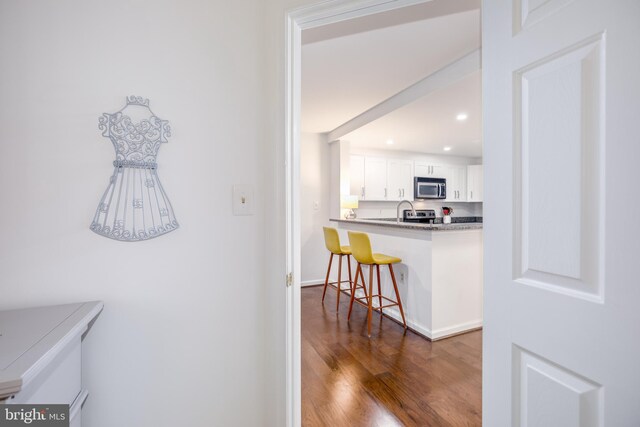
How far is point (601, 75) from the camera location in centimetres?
60

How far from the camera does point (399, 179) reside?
5133mm

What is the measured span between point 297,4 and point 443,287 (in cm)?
253

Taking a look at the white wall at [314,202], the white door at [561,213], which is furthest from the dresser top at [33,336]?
the white wall at [314,202]

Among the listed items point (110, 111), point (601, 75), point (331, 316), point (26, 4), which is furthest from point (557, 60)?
point (331, 316)

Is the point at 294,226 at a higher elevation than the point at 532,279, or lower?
higher

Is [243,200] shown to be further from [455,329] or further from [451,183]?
[451,183]

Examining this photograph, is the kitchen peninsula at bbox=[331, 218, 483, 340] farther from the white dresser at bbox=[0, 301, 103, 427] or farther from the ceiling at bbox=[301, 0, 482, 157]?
the white dresser at bbox=[0, 301, 103, 427]

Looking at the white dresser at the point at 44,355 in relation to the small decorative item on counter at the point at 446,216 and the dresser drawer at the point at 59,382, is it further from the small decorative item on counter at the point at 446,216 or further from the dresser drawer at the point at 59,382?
the small decorative item on counter at the point at 446,216

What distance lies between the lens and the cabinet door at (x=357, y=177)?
15.4ft

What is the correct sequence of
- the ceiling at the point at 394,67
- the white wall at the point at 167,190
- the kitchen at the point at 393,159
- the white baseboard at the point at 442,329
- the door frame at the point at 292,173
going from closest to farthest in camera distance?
the white wall at the point at 167,190 → the door frame at the point at 292,173 → the ceiling at the point at 394,67 → the kitchen at the point at 393,159 → the white baseboard at the point at 442,329

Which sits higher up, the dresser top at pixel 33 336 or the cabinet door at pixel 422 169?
the cabinet door at pixel 422 169

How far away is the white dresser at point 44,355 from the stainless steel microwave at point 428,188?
508 centimetres

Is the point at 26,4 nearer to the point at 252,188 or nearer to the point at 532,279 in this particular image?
the point at 252,188

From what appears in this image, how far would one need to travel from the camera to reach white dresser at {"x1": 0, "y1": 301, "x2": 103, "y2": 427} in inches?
23.3
